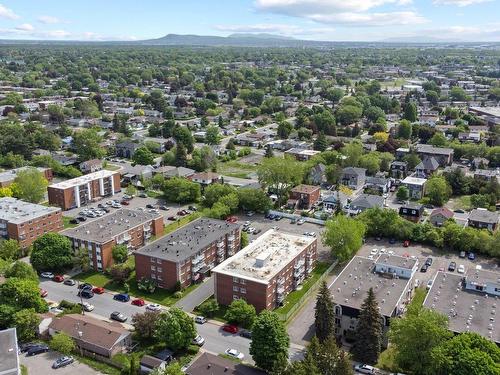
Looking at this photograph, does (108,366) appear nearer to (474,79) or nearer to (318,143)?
(318,143)

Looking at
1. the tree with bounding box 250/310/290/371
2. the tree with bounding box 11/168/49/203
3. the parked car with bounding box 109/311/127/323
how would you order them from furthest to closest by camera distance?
1. the tree with bounding box 11/168/49/203
2. the parked car with bounding box 109/311/127/323
3. the tree with bounding box 250/310/290/371

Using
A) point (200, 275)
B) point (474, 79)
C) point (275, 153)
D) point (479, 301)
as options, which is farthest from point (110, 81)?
point (479, 301)

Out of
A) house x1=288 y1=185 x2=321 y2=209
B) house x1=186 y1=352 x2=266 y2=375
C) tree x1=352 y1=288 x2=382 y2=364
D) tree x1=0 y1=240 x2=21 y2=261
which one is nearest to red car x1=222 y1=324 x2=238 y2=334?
house x1=186 y1=352 x2=266 y2=375

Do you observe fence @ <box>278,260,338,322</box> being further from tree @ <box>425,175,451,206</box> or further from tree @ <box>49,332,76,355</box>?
tree @ <box>425,175,451,206</box>

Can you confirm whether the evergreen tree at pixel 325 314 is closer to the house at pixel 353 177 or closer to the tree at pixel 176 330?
the tree at pixel 176 330

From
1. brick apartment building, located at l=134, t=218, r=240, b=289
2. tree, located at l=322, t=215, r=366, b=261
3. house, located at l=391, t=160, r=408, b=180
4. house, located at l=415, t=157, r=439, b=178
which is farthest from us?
house, located at l=391, t=160, r=408, b=180

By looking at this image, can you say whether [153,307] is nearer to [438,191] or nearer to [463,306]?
[463,306]
